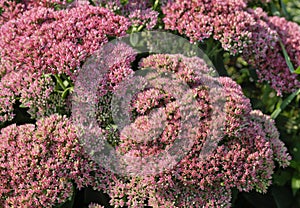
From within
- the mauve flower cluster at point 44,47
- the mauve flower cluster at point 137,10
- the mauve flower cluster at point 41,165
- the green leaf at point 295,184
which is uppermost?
the mauve flower cluster at point 137,10

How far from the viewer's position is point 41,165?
2086 millimetres

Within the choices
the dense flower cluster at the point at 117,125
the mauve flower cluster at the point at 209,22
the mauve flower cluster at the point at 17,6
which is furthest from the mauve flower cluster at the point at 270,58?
the mauve flower cluster at the point at 17,6

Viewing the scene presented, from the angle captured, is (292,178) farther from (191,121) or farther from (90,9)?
(90,9)

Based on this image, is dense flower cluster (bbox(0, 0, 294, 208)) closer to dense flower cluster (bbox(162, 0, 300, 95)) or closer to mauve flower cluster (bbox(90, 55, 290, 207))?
mauve flower cluster (bbox(90, 55, 290, 207))

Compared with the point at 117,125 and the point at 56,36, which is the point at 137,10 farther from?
the point at 117,125

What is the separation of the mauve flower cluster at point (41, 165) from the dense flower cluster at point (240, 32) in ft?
2.85

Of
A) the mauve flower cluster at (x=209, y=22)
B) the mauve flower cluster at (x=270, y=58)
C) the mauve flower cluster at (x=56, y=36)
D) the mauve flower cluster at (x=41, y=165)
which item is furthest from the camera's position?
the mauve flower cluster at (x=270, y=58)

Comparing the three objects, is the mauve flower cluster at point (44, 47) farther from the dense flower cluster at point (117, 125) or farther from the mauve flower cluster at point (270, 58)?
the mauve flower cluster at point (270, 58)

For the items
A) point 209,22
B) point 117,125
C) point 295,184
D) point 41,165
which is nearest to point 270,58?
point 209,22

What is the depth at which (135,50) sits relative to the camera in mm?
2439

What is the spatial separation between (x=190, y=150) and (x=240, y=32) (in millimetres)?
786

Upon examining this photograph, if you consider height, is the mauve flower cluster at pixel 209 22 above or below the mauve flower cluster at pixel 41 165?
above

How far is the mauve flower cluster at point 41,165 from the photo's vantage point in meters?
2.06

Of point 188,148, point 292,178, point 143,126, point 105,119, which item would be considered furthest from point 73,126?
point 292,178
